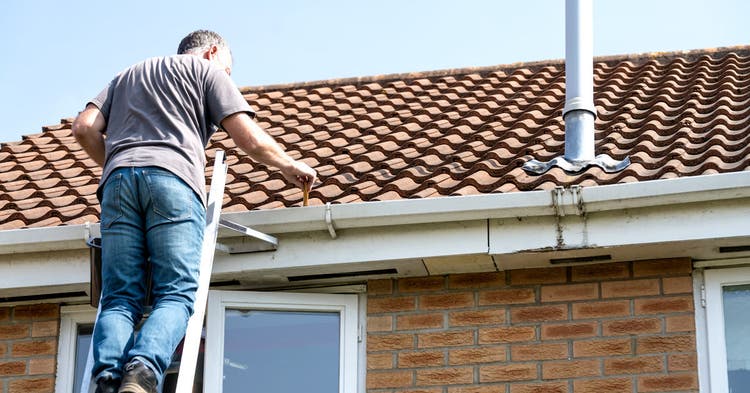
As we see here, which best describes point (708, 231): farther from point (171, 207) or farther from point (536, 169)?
point (171, 207)

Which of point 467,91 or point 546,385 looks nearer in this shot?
point 546,385

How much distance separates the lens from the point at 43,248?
6.75m

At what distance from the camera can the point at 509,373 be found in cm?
653

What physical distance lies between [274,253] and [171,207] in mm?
1441

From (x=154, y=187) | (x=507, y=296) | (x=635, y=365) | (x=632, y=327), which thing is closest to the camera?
(x=154, y=187)

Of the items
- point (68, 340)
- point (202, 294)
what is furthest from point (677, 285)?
point (68, 340)

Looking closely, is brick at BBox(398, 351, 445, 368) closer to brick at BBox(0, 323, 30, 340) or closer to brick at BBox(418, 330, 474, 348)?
brick at BBox(418, 330, 474, 348)

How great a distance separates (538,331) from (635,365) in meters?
0.49

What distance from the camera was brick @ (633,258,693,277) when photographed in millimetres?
6570

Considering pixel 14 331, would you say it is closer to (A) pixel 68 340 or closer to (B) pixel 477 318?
(A) pixel 68 340

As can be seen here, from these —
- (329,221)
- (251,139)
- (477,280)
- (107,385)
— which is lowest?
(107,385)

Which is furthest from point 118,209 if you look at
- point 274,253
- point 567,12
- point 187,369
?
point 567,12

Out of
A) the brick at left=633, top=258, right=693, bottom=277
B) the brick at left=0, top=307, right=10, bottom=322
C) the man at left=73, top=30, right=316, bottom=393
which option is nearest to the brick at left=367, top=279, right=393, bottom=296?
the man at left=73, top=30, right=316, bottom=393

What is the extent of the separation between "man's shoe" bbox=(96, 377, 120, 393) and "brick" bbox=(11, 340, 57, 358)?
2.18 m
